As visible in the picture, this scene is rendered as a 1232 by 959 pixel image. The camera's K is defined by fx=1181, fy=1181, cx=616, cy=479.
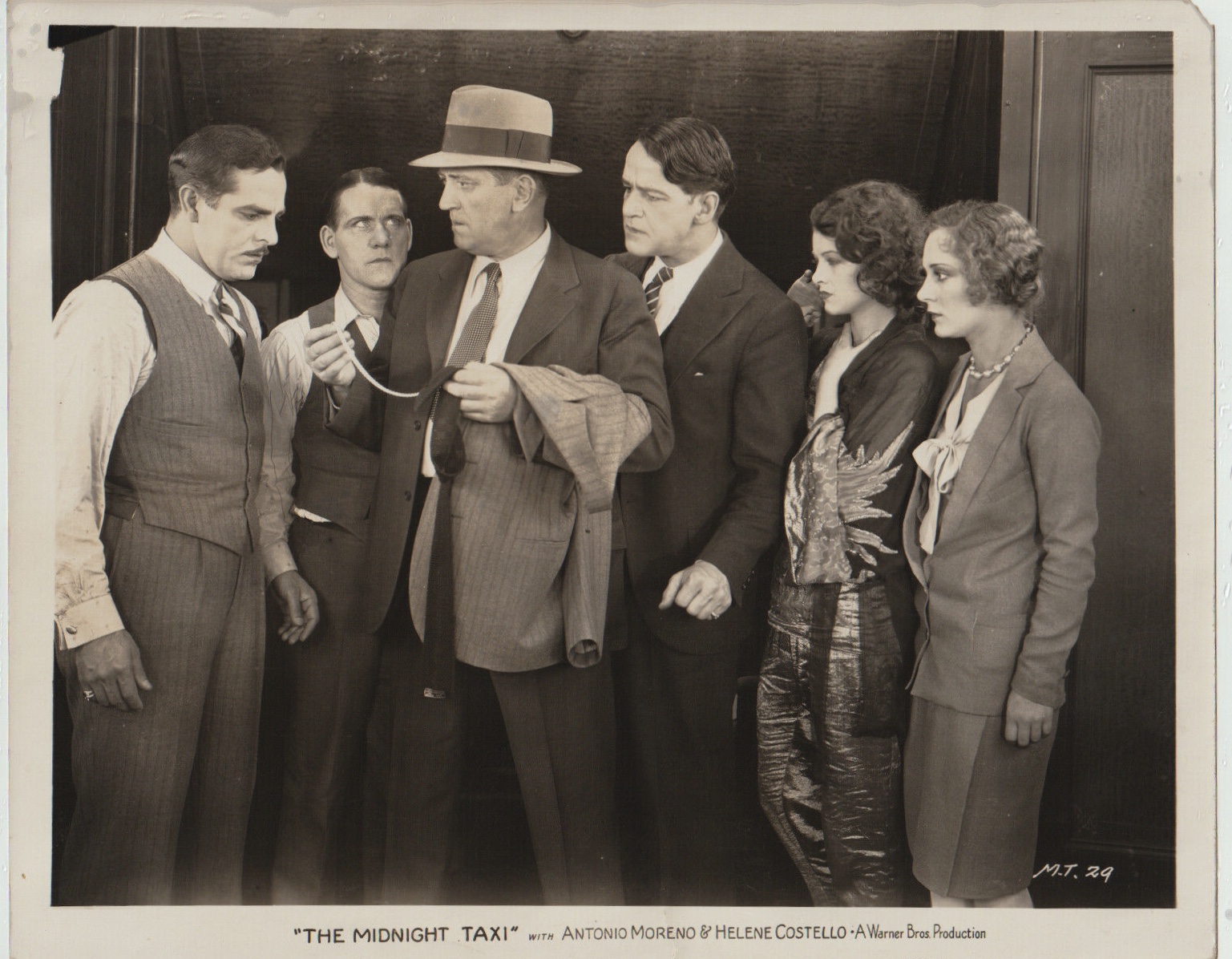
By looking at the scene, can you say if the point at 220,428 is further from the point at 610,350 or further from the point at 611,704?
the point at 611,704

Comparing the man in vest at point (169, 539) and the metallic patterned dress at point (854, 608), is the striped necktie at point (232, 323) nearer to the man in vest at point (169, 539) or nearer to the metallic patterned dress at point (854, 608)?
the man in vest at point (169, 539)

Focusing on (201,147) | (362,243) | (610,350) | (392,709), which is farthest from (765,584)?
(201,147)

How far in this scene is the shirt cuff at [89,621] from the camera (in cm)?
273

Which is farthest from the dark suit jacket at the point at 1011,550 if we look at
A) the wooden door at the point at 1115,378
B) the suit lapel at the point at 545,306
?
the suit lapel at the point at 545,306

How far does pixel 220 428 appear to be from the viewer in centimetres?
273

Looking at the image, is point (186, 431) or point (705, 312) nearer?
point (186, 431)

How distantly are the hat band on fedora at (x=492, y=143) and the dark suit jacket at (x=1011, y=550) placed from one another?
118 centimetres

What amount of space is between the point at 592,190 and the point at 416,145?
44 cm

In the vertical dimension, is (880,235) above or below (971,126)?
below

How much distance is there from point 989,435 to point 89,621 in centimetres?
214

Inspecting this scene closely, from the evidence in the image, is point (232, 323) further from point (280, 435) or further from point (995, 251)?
point (995, 251)

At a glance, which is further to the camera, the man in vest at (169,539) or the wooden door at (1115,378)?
the wooden door at (1115,378)

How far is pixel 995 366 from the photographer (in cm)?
279

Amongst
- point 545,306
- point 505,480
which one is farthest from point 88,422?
point 545,306
